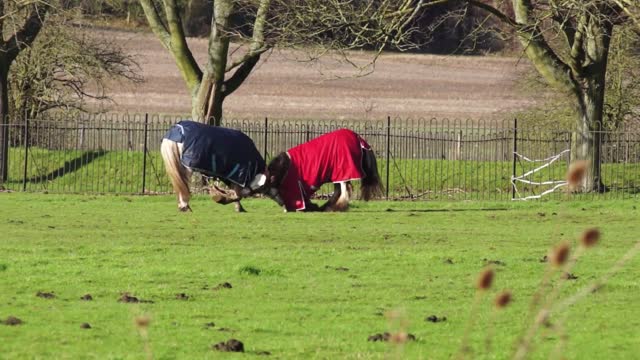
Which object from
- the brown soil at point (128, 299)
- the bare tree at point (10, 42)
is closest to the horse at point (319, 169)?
the bare tree at point (10, 42)

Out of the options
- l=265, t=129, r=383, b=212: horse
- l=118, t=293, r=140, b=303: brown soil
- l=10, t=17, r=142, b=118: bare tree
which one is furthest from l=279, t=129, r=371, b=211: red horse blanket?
l=10, t=17, r=142, b=118: bare tree

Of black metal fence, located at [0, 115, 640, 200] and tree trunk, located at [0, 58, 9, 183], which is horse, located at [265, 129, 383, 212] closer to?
black metal fence, located at [0, 115, 640, 200]

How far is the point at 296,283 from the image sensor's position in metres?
13.3

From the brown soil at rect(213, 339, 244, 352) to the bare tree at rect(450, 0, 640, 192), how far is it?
67.1 feet

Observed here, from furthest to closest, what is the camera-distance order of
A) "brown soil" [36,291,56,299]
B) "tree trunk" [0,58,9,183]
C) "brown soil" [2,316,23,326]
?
"tree trunk" [0,58,9,183] → "brown soil" [36,291,56,299] → "brown soil" [2,316,23,326]

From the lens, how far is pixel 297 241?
1856 cm

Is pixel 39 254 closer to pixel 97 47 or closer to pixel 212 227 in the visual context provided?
pixel 212 227

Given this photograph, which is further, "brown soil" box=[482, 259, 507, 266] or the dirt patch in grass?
"brown soil" box=[482, 259, 507, 266]

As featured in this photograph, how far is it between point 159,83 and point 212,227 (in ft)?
186

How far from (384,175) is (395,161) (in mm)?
1010

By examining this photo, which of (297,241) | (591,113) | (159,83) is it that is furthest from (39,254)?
(159,83)

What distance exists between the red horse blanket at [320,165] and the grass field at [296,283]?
2.28ft

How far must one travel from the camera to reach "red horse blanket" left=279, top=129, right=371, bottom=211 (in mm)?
23938

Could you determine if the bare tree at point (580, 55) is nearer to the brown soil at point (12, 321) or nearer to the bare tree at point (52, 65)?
the bare tree at point (52, 65)
